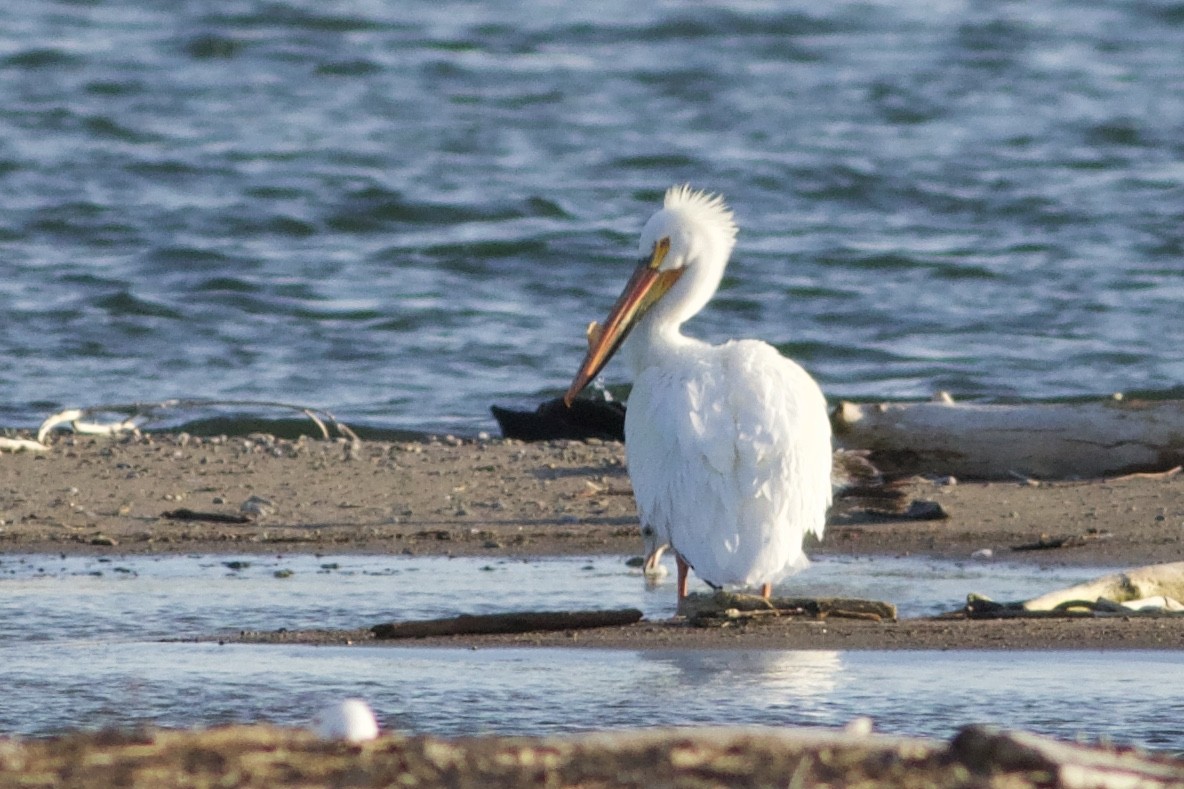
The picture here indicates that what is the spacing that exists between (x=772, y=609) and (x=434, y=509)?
3.14 m

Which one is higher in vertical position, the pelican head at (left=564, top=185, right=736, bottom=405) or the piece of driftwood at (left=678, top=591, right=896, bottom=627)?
the pelican head at (left=564, top=185, right=736, bottom=405)

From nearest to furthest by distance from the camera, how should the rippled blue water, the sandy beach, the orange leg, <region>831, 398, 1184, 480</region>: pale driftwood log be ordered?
the sandy beach → the orange leg → <region>831, 398, 1184, 480</region>: pale driftwood log → the rippled blue water

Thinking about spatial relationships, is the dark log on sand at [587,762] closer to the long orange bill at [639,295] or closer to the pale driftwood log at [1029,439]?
the long orange bill at [639,295]

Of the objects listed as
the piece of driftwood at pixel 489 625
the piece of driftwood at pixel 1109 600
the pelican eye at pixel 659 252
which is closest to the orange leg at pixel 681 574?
the piece of driftwood at pixel 489 625

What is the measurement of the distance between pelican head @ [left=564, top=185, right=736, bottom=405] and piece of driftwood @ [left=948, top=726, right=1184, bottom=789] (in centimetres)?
609

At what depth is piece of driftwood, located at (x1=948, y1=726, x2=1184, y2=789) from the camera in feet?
11.6

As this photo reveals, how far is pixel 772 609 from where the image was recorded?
7391 mm

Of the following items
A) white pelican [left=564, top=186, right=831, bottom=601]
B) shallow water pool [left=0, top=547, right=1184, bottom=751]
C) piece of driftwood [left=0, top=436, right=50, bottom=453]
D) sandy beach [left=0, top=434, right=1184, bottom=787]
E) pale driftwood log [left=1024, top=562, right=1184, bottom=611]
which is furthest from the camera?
piece of driftwood [left=0, top=436, right=50, bottom=453]

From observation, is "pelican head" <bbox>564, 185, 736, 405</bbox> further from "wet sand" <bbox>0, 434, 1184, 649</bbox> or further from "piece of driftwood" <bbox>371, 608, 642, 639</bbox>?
"piece of driftwood" <bbox>371, 608, 642, 639</bbox>

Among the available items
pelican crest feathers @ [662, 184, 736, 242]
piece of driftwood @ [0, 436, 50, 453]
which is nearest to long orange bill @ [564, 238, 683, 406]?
pelican crest feathers @ [662, 184, 736, 242]

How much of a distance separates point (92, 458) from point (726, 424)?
14.8 feet

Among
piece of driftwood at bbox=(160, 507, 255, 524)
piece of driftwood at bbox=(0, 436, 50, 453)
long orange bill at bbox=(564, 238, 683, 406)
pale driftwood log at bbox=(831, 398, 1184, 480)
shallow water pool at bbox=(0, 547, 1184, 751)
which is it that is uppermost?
long orange bill at bbox=(564, 238, 683, 406)

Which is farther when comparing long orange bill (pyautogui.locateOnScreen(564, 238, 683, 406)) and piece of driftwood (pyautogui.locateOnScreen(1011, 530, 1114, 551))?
long orange bill (pyautogui.locateOnScreen(564, 238, 683, 406))

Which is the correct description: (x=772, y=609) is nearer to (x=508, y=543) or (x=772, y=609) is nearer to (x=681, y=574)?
(x=681, y=574)
